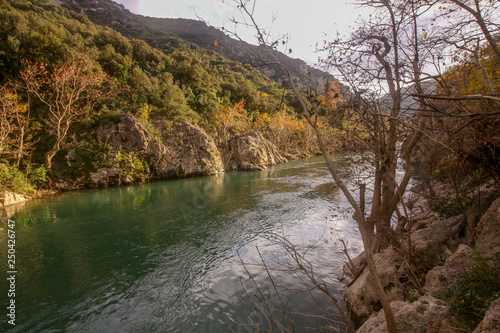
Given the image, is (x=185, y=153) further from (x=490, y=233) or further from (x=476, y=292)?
(x=476, y=292)

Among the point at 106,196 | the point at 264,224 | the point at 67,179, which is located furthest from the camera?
the point at 67,179

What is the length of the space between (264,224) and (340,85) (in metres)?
6.13

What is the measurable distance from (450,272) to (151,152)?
22168 millimetres

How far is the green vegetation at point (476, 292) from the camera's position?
2.19 meters

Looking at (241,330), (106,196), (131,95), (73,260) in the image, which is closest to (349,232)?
(241,330)

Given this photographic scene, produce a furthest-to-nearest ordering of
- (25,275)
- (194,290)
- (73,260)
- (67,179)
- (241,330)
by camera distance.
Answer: (67,179) < (73,260) < (25,275) < (194,290) < (241,330)

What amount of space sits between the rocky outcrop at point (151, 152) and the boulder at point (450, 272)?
67.8 ft

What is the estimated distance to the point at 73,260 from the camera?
646 centimetres

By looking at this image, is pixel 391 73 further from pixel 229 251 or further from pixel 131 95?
pixel 131 95

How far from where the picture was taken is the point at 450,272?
3.04 m

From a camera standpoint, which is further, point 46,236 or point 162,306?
point 46,236

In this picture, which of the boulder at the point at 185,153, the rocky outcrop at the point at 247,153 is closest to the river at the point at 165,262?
the boulder at the point at 185,153

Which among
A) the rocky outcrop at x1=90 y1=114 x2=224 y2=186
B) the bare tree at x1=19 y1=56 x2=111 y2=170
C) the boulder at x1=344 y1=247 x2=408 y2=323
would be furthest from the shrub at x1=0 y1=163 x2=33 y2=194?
the boulder at x1=344 y1=247 x2=408 y2=323

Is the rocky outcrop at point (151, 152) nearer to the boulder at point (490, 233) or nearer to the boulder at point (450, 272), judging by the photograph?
the boulder at point (450, 272)
